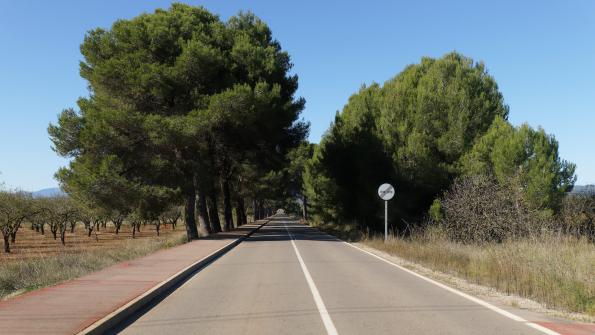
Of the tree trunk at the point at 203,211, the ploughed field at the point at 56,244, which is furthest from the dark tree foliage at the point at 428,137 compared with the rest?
the ploughed field at the point at 56,244

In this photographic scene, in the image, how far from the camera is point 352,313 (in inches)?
328

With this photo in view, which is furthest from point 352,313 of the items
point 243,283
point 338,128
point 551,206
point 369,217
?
point 338,128

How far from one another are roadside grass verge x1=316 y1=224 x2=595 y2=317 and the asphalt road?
4.57 feet

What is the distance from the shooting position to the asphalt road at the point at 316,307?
728 cm

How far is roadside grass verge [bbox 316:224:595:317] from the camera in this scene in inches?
369

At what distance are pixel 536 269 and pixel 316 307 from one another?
5.83m

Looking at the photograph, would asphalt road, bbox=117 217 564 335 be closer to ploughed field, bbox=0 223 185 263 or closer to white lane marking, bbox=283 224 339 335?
white lane marking, bbox=283 224 339 335

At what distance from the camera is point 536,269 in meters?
11.6

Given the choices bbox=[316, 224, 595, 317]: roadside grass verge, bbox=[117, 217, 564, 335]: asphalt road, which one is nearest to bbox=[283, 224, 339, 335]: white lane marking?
bbox=[117, 217, 564, 335]: asphalt road

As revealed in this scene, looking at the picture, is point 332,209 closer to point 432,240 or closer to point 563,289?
point 432,240

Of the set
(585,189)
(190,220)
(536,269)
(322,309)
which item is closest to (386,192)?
(585,189)

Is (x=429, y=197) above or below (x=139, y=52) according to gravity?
below

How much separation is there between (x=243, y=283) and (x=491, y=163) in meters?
Result: 20.0

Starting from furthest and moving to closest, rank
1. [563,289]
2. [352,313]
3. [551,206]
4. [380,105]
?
[380,105] → [551,206] → [563,289] → [352,313]
